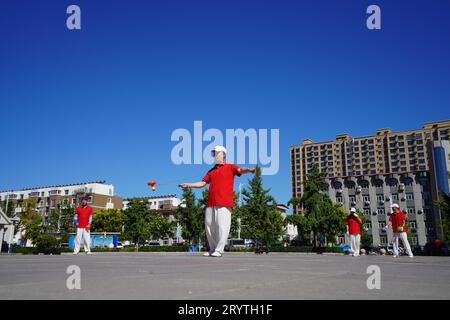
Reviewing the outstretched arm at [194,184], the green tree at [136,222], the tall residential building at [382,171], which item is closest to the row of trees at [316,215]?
the tall residential building at [382,171]

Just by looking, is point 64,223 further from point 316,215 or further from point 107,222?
point 316,215

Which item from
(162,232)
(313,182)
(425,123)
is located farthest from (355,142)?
(313,182)

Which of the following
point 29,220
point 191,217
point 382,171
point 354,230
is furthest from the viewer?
point 382,171

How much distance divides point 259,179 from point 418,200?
6132 cm

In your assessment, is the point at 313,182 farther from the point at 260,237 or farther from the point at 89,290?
the point at 89,290

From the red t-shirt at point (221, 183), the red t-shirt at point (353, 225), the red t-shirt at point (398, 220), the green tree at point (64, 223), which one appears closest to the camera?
the red t-shirt at point (221, 183)

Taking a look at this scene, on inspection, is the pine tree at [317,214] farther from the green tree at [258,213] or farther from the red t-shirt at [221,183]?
the red t-shirt at [221,183]

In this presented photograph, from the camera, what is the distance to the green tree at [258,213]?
51.7 metres

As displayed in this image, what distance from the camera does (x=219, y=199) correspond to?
30.8 feet

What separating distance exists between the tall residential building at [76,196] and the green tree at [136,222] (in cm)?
5091

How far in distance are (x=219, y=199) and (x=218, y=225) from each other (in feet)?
2.05

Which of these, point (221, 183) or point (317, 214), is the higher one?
point (317, 214)

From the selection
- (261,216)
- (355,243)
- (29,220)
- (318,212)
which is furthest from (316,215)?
(29,220)

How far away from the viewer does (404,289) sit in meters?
3.24
